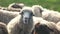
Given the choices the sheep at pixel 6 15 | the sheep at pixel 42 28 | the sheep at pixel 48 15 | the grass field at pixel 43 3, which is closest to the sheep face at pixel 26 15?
the sheep at pixel 42 28

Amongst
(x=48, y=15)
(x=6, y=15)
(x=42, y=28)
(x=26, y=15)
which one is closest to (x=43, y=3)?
(x=48, y=15)

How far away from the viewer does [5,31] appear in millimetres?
6680

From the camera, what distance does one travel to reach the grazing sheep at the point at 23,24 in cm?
664

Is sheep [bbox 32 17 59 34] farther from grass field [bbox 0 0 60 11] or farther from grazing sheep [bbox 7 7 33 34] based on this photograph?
grass field [bbox 0 0 60 11]

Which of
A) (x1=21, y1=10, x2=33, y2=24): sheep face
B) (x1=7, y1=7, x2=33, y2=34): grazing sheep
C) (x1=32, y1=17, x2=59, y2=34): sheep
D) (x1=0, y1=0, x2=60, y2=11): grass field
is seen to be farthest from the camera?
(x1=0, y1=0, x2=60, y2=11): grass field

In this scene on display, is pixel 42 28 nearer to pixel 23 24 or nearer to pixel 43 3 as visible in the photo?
pixel 23 24

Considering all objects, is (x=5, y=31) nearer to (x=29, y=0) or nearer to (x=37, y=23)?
(x=37, y=23)

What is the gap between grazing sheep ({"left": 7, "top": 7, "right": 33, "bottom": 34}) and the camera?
6635 millimetres

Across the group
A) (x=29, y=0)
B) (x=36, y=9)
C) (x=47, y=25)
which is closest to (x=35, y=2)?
(x=29, y=0)

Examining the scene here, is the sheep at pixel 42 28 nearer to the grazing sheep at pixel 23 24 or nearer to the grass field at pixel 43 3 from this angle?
the grazing sheep at pixel 23 24

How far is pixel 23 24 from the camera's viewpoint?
22.2ft

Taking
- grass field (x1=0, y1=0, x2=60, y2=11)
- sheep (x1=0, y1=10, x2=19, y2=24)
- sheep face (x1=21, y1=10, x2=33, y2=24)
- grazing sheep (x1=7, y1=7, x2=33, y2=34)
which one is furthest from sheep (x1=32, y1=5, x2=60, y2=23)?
grass field (x1=0, y1=0, x2=60, y2=11)

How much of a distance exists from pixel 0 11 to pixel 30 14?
2.27 meters

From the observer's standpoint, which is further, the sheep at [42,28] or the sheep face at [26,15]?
the sheep at [42,28]
